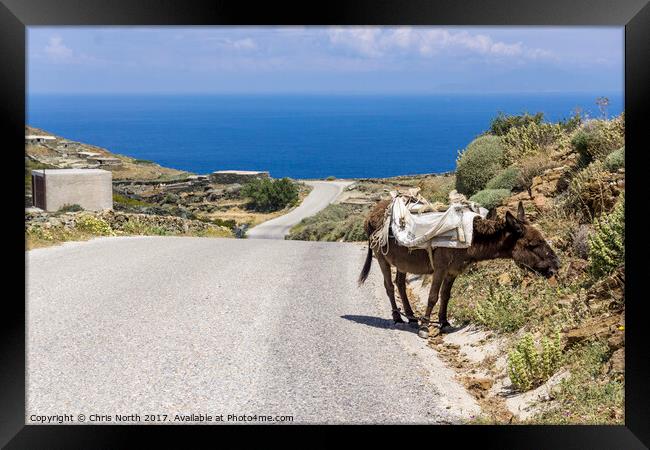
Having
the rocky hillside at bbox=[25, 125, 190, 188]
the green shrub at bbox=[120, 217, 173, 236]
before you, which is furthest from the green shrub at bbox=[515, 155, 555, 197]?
the rocky hillside at bbox=[25, 125, 190, 188]

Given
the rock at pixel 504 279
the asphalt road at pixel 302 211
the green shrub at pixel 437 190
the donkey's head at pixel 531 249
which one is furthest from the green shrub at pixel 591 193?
the asphalt road at pixel 302 211

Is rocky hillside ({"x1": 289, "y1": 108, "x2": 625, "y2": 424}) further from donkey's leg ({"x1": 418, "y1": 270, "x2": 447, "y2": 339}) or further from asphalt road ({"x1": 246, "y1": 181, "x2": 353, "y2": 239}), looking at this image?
asphalt road ({"x1": 246, "y1": 181, "x2": 353, "y2": 239})

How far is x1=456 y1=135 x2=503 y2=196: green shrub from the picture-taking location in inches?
651

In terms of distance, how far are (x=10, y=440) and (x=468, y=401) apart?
172 inches

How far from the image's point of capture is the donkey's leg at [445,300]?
388 inches

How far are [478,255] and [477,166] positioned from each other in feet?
24.1

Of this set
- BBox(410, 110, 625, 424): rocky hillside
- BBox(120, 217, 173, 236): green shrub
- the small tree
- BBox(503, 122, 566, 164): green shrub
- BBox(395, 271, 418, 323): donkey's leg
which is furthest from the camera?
BBox(120, 217, 173, 236): green shrub

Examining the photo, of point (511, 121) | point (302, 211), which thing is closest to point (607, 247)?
point (511, 121)

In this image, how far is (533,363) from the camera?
8.07 meters

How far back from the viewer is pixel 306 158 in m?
62.9

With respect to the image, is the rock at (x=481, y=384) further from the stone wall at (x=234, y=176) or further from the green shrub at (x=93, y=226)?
the stone wall at (x=234, y=176)

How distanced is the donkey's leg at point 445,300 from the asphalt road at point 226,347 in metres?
0.41

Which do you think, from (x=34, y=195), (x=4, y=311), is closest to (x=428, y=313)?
(x=4, y=311)

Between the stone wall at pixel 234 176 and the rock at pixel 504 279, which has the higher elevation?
the stone wall at pixel 234 176
